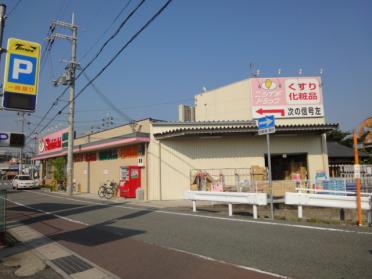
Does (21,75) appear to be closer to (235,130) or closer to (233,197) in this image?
(233,197)

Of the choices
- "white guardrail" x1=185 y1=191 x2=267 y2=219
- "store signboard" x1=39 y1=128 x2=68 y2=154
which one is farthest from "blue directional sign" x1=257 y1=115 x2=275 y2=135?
"store signboard" x1=39 y1=128 x2=68 y2=154

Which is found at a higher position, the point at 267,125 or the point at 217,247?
the point at 267,125

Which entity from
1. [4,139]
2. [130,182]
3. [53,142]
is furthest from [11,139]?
[53,142]

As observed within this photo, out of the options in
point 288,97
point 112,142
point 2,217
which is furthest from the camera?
point 112,142

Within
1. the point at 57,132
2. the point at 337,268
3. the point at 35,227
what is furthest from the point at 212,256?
the point at 57,132

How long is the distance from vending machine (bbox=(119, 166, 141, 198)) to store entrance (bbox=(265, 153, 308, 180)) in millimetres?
8855

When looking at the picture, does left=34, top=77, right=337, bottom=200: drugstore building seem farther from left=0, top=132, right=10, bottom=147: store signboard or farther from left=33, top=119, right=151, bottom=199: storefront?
left=0, top=132, right=10, bottom=147: store signboard

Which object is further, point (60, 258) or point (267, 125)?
point (267, 125)

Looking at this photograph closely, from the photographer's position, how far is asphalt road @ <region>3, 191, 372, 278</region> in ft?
18.6

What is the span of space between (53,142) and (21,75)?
32.1 m

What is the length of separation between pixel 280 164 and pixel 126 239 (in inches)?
696

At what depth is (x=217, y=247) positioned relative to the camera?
733 centimetres

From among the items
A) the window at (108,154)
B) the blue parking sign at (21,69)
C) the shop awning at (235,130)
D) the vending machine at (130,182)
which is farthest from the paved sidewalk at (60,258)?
the window at (108,154)

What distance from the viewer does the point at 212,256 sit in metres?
6.61
